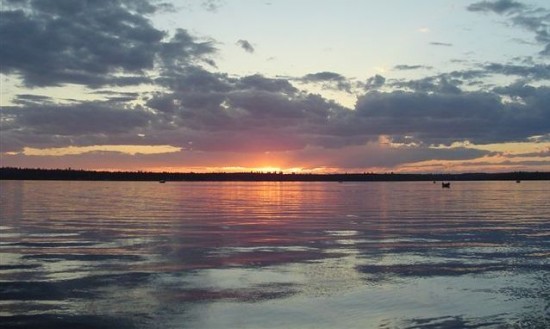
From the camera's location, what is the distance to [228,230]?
33.8 m

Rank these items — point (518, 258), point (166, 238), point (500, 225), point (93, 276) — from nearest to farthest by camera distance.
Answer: point (93, 276)
point (518, 258)
point (166, 238)
point (500, 225)

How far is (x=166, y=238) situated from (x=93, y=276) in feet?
35.2

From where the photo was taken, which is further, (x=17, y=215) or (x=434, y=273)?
(x=17, y=215)

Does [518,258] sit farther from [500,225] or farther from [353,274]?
[500,225]

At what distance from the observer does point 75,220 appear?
39906mm

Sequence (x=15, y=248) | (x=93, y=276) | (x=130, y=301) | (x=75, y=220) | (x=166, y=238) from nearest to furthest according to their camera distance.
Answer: (x=130, y=301) → (x=93, y=276) → (x=15, y=248) → (x=166, y=238) → (x=75, y=220)

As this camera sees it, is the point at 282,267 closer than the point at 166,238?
Yes

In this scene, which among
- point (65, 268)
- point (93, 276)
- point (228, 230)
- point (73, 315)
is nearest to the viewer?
point (73, 315)

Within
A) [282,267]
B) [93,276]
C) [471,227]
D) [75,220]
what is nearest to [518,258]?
[282,267]

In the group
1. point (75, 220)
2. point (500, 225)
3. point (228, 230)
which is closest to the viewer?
point (228, 230)

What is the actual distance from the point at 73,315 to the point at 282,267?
8.52m

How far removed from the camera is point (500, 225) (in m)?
36.8

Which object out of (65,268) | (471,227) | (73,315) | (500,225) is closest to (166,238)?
(65,268)

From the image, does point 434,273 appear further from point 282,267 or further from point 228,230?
point 228,230
